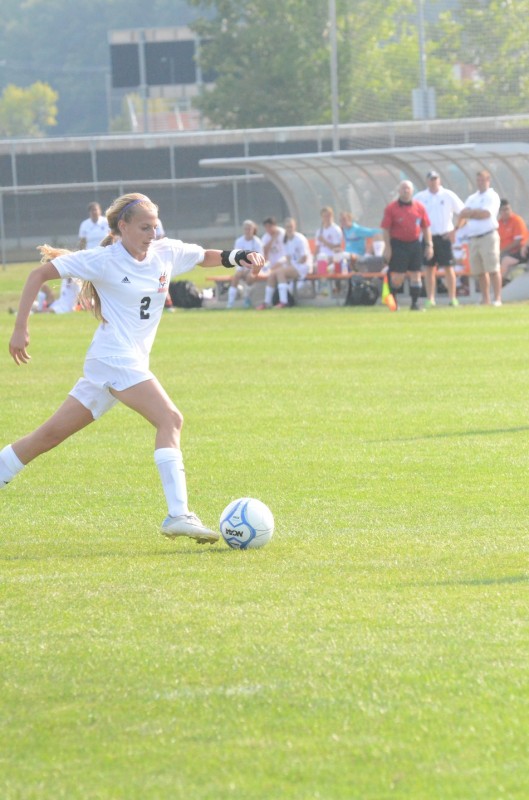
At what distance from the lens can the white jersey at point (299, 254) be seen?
26.7 metres

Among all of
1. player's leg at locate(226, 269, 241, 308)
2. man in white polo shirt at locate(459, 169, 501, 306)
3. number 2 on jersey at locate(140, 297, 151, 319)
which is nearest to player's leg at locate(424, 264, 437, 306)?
man in white polo shirt at locate(459, 169, 501, 306)

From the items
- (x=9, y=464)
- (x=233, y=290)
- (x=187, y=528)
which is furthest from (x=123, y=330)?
(x=233, y=290)

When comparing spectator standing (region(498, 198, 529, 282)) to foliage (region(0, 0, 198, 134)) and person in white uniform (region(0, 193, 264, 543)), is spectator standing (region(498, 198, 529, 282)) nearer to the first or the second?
person in white uniform (region(0, 193, 264, 543))

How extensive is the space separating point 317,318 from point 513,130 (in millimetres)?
17227

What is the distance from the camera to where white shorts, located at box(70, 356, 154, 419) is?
736 centimetres

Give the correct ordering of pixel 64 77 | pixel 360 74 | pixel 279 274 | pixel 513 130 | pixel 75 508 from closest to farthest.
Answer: pixel 75 508 < pixel 279 274 < pixel 513 130 < pixel 360 74 < pixel 64 77

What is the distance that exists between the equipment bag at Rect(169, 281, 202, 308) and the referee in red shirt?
515 centimetres

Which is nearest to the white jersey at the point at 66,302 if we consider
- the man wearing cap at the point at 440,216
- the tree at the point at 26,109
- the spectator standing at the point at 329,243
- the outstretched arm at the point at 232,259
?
the spectator standing at the point at 329,243

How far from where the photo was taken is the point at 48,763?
4.13m

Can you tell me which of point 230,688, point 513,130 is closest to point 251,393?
point 230,688

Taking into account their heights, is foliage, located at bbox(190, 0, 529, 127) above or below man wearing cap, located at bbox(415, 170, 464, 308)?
above

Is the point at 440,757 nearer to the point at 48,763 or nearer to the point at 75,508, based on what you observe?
the point at 48,763

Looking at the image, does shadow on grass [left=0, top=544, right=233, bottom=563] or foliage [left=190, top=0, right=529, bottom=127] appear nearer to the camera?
shadow on grass [left=0, top=544, right=233, bottom=563]

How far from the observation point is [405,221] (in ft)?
76.0
